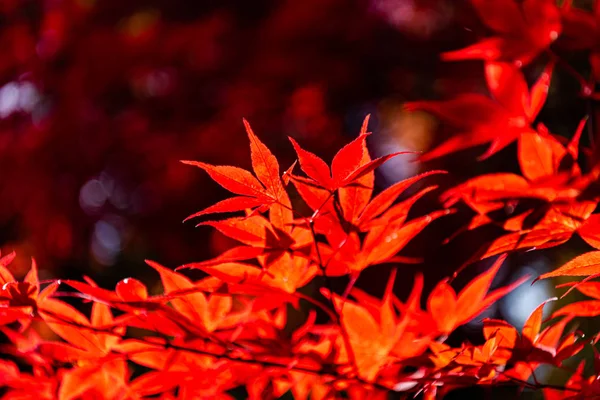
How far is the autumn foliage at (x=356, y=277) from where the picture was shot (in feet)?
1.37

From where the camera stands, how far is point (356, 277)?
0.50 m

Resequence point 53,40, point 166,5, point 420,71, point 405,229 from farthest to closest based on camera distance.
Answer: point 420,71 → point 166,5 → point 53,40 → point 405,229

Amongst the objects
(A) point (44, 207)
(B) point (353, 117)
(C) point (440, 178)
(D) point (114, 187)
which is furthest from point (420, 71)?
(A) point (44, 207)

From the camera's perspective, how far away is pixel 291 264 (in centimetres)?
49

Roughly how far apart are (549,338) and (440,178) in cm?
166

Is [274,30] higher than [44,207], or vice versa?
[274,30]

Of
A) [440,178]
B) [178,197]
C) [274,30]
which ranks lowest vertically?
[440,178]

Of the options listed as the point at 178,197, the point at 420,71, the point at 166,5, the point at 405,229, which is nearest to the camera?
the point at 405,229

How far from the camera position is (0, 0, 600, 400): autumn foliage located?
42 cm

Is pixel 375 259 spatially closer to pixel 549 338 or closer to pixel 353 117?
pixel 549 338

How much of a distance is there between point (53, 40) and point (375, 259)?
1.71 metres

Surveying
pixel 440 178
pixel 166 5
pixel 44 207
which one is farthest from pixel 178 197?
pixel 440 178

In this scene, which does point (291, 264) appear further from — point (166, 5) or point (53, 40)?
point (166, 5)

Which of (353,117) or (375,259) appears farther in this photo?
(353,117)
